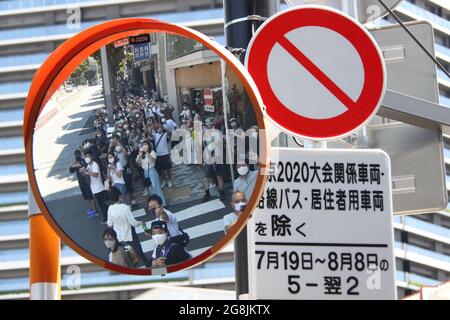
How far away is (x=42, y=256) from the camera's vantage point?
2377mm

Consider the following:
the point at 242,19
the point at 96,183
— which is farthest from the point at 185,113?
the point at 242,19

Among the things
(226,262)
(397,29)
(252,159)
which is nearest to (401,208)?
(397,29)

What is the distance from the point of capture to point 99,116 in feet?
7.27

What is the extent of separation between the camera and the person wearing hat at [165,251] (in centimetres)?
210

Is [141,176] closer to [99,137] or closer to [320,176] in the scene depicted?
[99,137]

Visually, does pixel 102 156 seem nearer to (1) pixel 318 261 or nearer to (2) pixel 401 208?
(1) pixel 318 261

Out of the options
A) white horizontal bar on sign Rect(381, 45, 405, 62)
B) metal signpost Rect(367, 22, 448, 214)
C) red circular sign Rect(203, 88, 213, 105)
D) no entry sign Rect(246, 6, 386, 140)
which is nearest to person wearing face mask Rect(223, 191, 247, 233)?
red circular sign Rect(203, 88, 213, 105)

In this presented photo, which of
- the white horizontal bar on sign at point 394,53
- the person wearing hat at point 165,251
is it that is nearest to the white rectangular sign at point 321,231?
the person wearing hat at point 165,251

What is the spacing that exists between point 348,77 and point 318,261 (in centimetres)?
63

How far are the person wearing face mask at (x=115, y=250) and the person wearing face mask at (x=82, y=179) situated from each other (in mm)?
57

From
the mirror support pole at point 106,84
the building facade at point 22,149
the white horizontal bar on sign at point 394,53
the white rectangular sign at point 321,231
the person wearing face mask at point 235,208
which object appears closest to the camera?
the person wearing face mask at point 235,208

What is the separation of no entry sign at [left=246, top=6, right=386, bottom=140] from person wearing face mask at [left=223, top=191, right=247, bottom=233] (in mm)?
800

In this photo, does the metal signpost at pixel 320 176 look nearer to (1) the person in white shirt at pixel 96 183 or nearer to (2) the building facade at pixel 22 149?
(1) the person in white shirt at pixel 96 183

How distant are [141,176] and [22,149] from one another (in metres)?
47.9
